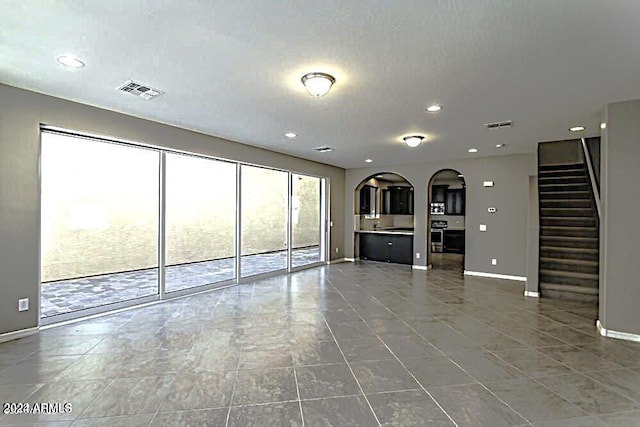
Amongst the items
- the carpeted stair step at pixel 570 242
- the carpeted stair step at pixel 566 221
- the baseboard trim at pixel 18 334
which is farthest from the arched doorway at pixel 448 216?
the baseboard trim at pixel 18 334

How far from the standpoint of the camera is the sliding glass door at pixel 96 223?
13.6 feet

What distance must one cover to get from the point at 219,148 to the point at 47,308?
3.35 metres

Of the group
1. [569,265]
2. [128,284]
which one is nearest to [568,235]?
[569,265]

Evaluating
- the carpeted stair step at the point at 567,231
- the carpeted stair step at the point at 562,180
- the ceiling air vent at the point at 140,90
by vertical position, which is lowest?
the carpeted stair step at the point at 567,231

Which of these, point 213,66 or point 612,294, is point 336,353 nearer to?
point 213,66

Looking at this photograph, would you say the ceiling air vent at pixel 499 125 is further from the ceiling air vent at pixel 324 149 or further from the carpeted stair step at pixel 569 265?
the ceiling air vent at pixel 324 149

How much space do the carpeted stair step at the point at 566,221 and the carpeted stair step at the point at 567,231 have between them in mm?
100

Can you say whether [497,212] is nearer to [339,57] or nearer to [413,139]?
[413,139]

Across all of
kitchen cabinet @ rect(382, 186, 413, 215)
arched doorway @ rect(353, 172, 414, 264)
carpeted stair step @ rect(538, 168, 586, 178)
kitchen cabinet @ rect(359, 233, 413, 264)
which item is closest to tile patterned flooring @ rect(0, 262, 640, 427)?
carpeted stair step @ rect(538, 168, 586, 178)

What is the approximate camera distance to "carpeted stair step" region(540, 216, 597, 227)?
6.47 metres

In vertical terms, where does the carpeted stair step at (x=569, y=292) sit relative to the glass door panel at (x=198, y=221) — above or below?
below

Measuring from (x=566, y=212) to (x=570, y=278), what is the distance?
1675mm

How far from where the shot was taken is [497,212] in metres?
7.38

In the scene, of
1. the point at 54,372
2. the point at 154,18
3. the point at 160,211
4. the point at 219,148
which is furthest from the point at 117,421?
the point at 219,148
